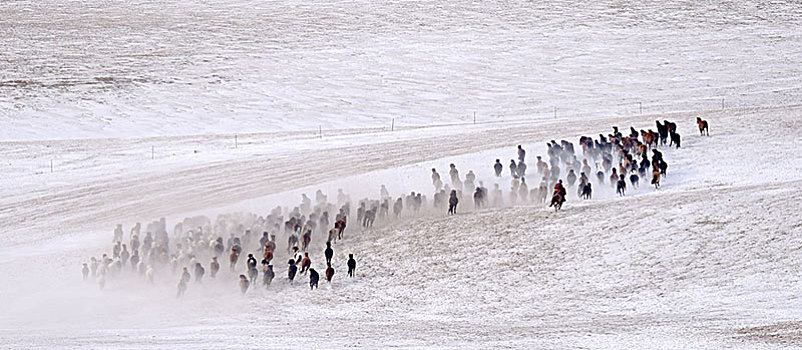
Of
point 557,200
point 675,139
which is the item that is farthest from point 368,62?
point 557,200

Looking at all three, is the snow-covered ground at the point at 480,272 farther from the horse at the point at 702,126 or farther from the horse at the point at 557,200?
the horse at the point at 702,126


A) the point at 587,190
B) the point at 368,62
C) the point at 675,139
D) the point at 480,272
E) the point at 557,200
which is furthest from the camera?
the point at 368,62

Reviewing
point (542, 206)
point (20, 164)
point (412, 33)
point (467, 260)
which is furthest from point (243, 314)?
point (412, 33)

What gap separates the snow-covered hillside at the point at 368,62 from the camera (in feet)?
185

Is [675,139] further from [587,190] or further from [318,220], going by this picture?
[318,220]

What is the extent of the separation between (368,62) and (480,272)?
45.2m

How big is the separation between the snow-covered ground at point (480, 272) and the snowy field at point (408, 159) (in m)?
0.10

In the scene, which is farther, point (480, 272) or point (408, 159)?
point (408, 159)

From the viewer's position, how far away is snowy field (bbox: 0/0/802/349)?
22.0 m

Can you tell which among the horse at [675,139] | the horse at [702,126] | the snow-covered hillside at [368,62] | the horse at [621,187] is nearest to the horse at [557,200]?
the horse at [621,187]

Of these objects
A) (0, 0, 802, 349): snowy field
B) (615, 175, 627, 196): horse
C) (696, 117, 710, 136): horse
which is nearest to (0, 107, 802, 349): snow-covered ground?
(0, 0, 802, 349): snowy field

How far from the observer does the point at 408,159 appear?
40.5m

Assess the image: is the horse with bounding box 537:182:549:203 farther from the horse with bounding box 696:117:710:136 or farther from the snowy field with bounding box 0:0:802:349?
the horse with bounding box 696:117:710:136

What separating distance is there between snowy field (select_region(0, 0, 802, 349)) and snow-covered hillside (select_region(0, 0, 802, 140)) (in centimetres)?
28
